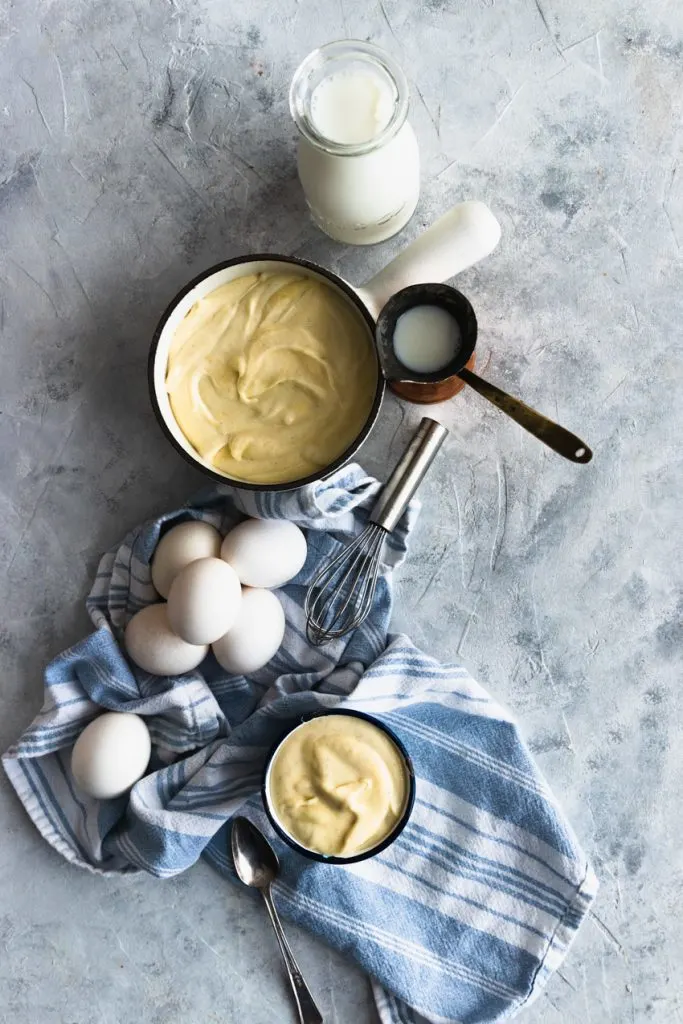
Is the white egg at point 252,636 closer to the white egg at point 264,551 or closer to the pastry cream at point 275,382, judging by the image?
the white egg at point 264,551

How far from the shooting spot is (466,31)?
49.8 inches

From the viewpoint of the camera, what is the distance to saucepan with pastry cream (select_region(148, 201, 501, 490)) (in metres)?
1.12

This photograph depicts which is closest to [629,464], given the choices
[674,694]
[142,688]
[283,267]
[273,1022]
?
[674,694]

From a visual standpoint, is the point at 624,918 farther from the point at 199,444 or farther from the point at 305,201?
the point at 305,201

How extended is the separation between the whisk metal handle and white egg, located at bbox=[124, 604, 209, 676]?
26cm

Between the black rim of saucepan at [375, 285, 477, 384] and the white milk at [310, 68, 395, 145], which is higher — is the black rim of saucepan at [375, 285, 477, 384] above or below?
below

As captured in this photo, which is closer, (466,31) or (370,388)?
(370,388)

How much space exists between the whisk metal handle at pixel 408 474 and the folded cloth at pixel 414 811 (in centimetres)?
3

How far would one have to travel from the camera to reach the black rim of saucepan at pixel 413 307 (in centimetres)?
112

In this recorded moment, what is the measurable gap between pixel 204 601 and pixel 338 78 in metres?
0.59

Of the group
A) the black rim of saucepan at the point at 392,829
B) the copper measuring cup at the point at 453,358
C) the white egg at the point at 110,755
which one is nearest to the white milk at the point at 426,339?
the copper measuring cup at the point at 453,358

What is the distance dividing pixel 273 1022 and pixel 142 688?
0.43 metres

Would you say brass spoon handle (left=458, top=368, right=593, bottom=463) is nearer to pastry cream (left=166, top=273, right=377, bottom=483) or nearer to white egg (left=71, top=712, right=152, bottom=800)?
pastry cream (left=166, top=273, right=377, bottom=483)

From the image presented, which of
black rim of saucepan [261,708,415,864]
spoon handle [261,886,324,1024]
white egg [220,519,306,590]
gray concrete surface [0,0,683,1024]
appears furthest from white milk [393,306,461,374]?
spoon handle [261,886,324,1024]
